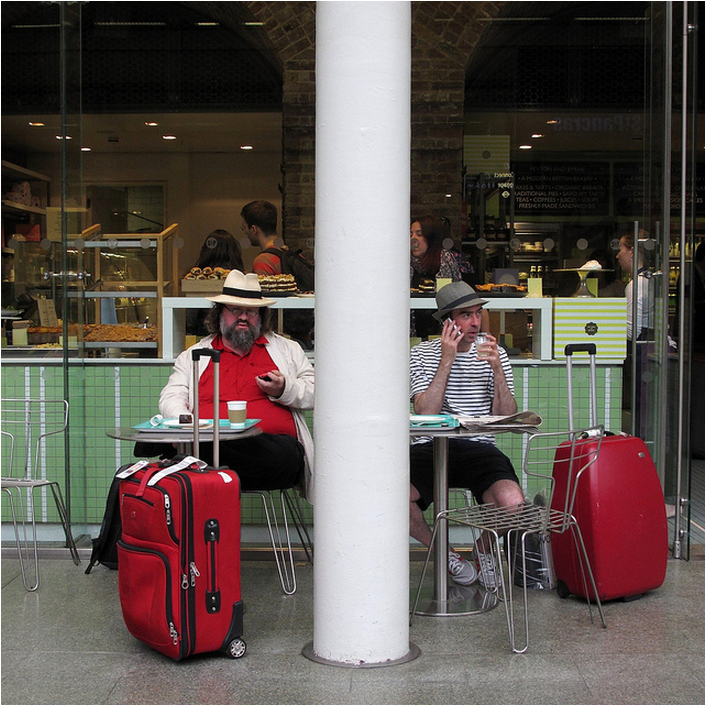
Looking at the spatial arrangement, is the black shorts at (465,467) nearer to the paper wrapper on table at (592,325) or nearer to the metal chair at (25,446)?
the paper wrapper on table at (592,325)

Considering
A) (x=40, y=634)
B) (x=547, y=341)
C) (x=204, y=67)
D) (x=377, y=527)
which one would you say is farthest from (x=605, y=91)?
(x=40, y=634)

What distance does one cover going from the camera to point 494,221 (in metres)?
5.77

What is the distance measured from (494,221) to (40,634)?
11.4 ft

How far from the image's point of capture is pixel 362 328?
316cm

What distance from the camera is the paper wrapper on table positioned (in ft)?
16.4

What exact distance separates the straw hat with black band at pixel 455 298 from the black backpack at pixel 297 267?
1.28 m

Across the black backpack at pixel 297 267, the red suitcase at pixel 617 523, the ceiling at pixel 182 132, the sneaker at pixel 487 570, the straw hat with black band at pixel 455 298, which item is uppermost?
the ceiling at pixel 182 132

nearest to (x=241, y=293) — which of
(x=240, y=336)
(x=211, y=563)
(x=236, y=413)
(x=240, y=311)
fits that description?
(x=240, y=311)

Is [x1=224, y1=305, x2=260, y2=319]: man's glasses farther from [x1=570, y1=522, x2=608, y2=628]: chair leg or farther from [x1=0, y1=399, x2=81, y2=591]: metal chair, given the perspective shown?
[x1=570, y1=522, x2=608, y2=628]: chair leg

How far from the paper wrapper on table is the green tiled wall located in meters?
0.11

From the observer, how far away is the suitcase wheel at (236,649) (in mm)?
3311

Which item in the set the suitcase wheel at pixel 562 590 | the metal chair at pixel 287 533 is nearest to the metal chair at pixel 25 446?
the metal chair at pixel 287 533

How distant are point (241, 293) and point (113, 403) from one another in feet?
3.78

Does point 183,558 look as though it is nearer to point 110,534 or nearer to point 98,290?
point 110,534
